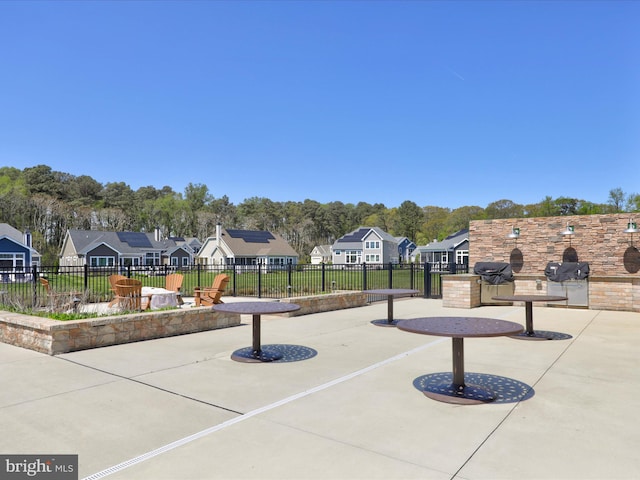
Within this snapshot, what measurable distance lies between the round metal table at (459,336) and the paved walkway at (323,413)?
7.0 inches

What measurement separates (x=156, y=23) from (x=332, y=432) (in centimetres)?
1367

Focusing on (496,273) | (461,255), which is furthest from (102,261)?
(496,273)

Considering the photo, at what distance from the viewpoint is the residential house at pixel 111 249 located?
4739 cm

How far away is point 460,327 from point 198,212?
83810 mm

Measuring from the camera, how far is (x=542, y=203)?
68.8 m

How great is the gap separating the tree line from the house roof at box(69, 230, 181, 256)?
13.3 meters

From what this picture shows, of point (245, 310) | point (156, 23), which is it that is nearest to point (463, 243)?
point (156, 23)

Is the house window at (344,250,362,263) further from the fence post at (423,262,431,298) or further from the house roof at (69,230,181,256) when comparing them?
the fence post at (423,262,431,298)

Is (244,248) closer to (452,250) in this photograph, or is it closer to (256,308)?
(452,250)

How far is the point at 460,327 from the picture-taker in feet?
16.0

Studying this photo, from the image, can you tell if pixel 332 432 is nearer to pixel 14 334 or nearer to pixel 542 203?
pixel 14 334

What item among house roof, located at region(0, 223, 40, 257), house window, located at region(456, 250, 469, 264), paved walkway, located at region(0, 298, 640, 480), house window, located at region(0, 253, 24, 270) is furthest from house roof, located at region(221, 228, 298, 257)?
paved walkway, located at region(0, 298, 640, 480)

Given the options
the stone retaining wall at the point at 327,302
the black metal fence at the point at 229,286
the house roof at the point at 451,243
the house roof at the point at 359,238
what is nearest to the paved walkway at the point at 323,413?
the stone retaining wall at the point at 327,302

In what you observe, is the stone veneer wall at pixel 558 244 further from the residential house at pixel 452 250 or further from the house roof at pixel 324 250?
the house roof at pixel 324 250
